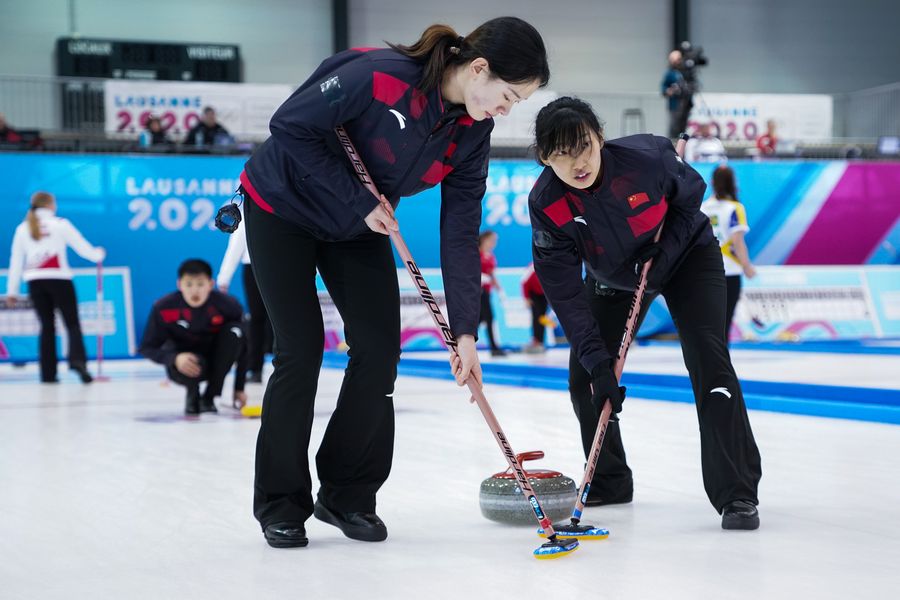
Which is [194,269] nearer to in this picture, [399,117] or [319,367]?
[319,367]

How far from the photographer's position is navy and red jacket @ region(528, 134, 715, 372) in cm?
260

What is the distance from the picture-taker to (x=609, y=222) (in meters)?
2.63

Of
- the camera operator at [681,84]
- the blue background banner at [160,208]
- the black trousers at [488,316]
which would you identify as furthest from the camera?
the camera operator at [681,84]

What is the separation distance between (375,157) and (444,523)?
904mm

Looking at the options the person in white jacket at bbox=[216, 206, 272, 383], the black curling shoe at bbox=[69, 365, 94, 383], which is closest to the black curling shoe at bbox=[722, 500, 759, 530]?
the person in white jacket at bbox=[216, 206, 272, 383]

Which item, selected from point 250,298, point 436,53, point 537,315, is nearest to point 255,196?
point 436,53

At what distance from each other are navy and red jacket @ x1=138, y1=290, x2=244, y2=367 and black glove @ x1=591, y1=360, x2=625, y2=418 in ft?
9.94

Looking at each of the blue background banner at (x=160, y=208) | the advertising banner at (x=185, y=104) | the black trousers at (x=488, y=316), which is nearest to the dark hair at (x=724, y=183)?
the black trousers at (x=488, y=316)

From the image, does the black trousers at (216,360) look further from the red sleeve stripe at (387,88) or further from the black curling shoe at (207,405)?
the red sleeve stripe at (387,88)

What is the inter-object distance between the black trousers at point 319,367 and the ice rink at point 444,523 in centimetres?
12

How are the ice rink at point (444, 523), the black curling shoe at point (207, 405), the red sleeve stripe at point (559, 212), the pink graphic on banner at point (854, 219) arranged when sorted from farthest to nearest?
the pink graphic on banner at point (854, 219) < the black curling shoe at point (207, 405) < the red sleeve stripe at point (559, 212) < the ice rink at point (444, 523)

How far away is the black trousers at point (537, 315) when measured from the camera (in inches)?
378

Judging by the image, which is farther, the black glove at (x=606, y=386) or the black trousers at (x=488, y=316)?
the black trousers at (x=488, y=316)

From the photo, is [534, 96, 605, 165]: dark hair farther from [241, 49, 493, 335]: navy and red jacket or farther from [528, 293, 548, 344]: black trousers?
[528, 293, 548, 344]: black trousers
